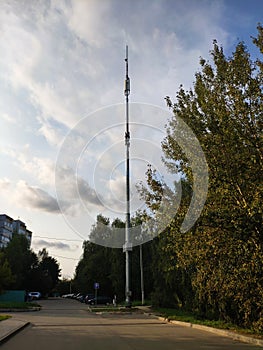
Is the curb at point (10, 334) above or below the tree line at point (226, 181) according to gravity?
below

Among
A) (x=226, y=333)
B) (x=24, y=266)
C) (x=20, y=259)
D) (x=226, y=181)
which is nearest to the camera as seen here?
(x=226, y=181)

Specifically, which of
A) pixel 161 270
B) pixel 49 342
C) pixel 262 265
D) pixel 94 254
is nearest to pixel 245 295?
pixel 262 265

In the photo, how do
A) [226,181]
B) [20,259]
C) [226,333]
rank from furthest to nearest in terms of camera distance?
[20,259] < [226,333] < [226,181]

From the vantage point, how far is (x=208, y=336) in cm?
1405

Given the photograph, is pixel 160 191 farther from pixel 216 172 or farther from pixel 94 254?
pixel 94 254

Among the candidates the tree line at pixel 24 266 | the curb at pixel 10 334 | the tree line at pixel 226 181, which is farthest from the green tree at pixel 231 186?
the tree line at pixel 24 266

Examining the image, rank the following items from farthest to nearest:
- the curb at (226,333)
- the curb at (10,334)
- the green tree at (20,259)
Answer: the green tree at (20,259), the curb at (10,334), the curb at (226,333)

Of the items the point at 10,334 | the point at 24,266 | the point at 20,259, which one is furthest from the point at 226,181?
the point at 24,266

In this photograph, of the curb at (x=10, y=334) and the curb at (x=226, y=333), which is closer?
the curb at (x=226, y=333)

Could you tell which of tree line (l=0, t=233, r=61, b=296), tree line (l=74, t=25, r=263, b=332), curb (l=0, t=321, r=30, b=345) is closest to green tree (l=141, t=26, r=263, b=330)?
tree line (l=74, t=25, r=263, b=332)

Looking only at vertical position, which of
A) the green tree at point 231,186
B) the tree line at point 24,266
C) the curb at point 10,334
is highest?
the tree line at point 24,266

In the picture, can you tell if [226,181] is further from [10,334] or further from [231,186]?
[10,334]

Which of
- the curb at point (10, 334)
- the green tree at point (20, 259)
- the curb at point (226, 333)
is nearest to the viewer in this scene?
the curb at point (226, 333)

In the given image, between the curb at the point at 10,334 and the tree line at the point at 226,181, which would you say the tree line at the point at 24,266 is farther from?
the tree line at the point at 226,181
